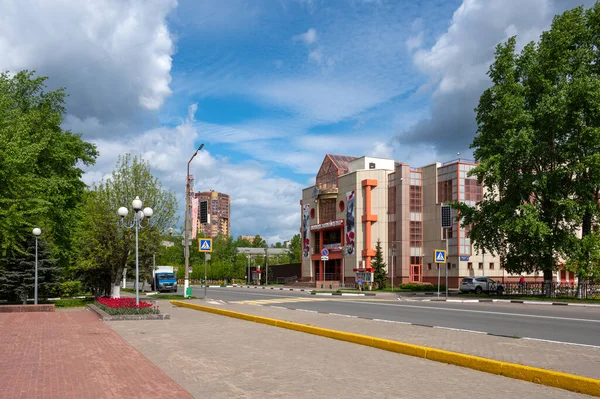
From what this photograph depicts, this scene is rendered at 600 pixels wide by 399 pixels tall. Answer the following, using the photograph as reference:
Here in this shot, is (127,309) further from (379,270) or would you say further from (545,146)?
(379,270)

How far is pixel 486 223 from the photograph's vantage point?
36.4m

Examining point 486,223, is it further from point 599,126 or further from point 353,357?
point 353,357

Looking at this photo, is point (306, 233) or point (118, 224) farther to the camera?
point (306, 233)

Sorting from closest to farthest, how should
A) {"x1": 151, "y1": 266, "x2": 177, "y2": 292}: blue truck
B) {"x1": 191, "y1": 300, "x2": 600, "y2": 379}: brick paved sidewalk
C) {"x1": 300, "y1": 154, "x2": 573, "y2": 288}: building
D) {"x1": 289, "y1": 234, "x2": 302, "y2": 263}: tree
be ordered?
1. {"x1": 191, "y1": 300, "x2": 600, "y2": 379}: brick paved sidewalk
2. {"x1": 151, "y1": 266, "x2": 177, "y2": 292}: blue truck
3. {"x1": 300, "y1": 154, "x2": 573, "y2": 288}: building
4. {"x1": 289, "y1": 234, "x2": 302, "y2": 263}: tree

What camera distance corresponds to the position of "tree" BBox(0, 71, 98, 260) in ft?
90.7

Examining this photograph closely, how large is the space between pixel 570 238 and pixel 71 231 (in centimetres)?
3331

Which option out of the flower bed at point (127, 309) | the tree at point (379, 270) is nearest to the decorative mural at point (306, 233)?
the tree at point (379, 270)

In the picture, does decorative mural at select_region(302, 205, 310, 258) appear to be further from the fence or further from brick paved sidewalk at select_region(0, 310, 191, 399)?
brick paved sidewalk at select_region(0, 310, 191, 399)

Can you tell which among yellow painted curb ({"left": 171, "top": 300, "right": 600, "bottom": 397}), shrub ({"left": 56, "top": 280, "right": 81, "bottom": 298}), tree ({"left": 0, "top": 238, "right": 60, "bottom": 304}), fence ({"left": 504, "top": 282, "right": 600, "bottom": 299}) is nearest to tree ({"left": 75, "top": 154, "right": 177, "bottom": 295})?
tree ({"left": 0, "top": 238, "right": 60, "bottom": 304})

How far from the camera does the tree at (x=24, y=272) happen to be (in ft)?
100

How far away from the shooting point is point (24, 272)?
30844mm

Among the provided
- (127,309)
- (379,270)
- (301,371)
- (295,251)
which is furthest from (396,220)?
(295,251)

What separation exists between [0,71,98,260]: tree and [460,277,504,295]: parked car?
3127cm

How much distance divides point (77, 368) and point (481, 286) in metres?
40.2
